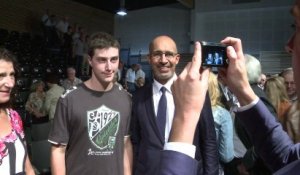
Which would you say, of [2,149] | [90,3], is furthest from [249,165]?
[90,3]

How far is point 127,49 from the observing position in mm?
16203

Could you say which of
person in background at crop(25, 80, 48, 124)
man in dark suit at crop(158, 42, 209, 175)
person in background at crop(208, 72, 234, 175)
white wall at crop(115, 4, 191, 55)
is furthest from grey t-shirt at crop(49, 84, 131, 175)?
white wall at crop(115, 4, 191, 55)

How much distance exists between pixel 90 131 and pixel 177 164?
4.88ft

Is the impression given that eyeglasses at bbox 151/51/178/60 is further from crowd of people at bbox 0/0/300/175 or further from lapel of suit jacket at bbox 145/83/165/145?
lapel of suit jacket at bbox 145/83/165/145

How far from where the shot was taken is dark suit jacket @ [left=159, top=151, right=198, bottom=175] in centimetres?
83

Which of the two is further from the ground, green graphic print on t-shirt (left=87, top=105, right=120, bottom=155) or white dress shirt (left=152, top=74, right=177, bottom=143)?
white dress shirt (left=152, top=74, right=177, bottom=143)

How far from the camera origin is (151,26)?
16547 millimetres

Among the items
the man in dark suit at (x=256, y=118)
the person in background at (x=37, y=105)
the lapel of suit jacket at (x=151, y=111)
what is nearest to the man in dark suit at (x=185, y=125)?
the man in dark suit at (x=256, y=118)

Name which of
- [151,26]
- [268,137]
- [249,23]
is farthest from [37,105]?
[151,26]

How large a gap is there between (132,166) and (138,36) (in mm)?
14567

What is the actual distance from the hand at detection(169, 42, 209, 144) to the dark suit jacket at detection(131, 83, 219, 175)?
1.48 metres

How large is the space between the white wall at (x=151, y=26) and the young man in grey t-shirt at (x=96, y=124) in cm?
1364

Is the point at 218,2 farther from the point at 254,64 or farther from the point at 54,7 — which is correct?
the point at 254,64

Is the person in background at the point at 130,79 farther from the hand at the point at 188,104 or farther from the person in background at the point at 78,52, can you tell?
the hand at the point at 188,104
